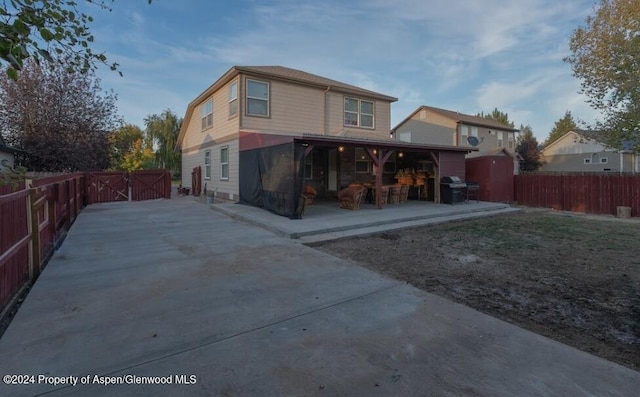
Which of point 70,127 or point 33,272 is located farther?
point 70,127

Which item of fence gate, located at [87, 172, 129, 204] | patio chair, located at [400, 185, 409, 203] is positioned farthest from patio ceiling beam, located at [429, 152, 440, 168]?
fence gate, located at [87, 172, 129, 204]

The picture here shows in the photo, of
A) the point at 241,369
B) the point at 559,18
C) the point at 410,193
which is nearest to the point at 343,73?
the point at 410,193

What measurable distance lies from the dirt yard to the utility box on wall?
17.7 feet

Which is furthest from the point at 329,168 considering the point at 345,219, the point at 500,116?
the point at 500,116

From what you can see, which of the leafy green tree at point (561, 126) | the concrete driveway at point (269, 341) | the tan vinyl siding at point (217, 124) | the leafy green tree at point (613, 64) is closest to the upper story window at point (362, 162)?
the tan vinyl siding at point (217, 124)

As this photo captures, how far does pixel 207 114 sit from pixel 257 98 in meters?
4.76

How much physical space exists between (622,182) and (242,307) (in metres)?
14.3

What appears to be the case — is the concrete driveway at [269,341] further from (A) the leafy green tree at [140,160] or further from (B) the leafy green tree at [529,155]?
(B) the leafy green tree at [529,155]

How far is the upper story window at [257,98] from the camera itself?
1242cm

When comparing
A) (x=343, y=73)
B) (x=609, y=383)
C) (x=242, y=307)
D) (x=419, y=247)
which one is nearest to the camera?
(x=609, y=383)

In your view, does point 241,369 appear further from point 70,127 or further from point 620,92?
point 70,127

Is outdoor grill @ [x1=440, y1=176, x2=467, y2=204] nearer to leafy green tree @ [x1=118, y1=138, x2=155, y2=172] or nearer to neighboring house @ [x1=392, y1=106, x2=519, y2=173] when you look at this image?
neighboring house @ [x1=392, y1=106, x2=519, y2=173]

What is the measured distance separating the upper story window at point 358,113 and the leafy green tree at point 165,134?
19.5 metres

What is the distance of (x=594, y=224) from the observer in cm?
935
